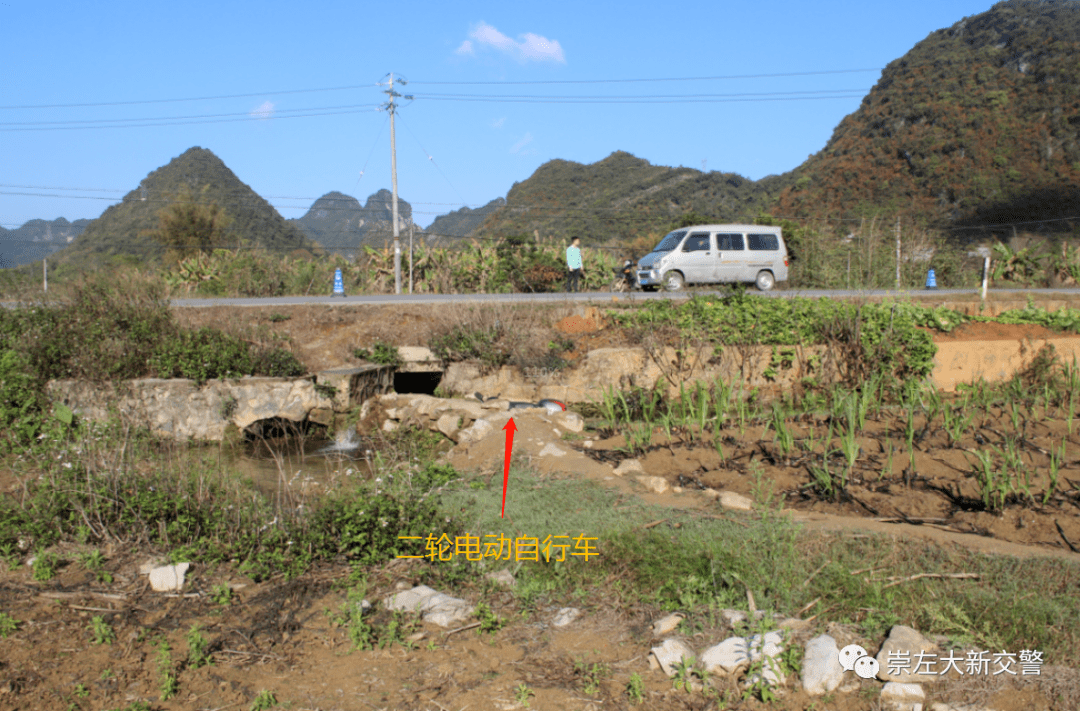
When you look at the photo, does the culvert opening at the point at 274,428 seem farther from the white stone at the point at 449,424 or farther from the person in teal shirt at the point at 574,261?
the person in teal shirt at the point at 574,261

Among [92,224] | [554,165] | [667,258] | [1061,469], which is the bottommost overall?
[1061,469]

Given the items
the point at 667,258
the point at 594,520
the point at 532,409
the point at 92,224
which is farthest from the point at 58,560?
the point at 92,224

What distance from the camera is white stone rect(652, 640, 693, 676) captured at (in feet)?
11.2

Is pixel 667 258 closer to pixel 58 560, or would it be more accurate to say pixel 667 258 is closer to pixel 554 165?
pixel 58 560

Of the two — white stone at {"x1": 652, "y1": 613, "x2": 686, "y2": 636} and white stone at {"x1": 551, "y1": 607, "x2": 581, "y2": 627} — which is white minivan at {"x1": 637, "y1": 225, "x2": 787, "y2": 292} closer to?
white stone at {"x1": 551, "y1": 607, "x2": 581, "y2": 627}

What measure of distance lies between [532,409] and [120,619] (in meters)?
5.65

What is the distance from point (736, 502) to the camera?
5.45 metres

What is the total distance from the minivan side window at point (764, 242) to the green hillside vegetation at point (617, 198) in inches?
879

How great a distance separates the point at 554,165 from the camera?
58062mm

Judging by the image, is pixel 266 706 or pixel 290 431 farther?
pixel 290 431

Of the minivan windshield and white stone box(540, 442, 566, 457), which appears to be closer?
white stone box(540, 442, 566, 457)

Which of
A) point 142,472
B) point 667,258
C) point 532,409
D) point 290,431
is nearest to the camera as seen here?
point 142,472

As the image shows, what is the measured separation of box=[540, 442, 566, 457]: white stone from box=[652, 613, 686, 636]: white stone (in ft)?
10.3

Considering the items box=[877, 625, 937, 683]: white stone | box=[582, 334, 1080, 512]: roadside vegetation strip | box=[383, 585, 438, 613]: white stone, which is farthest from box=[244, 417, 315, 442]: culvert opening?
box=[877, 625, 937, 683]: white stone
